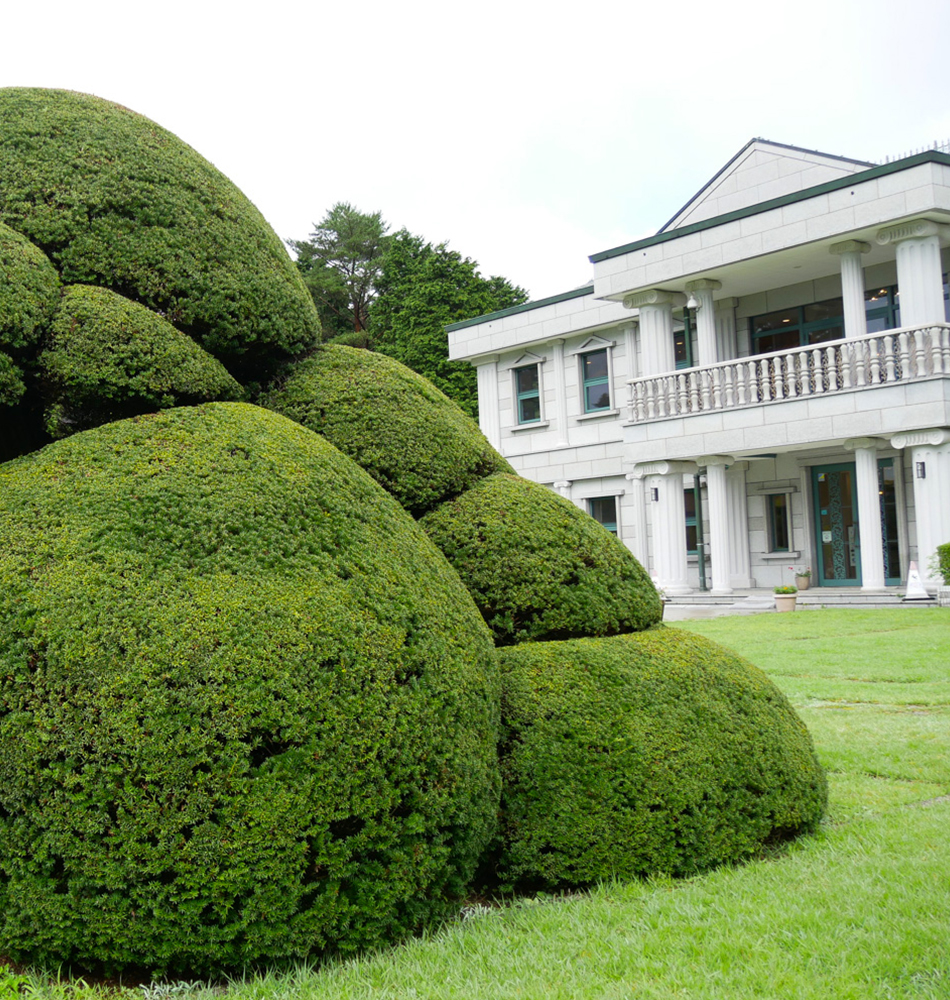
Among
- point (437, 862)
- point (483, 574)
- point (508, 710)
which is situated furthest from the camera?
point (483, 574)

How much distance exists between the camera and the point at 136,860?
3441 millimetres

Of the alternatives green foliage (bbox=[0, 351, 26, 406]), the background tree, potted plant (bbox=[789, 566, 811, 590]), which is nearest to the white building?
potted plant (bbox=[789, 566, 811, 590])

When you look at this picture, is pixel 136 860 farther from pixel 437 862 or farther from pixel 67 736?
pixel 437 862

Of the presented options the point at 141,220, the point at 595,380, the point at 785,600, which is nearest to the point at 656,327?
the point at 595,380

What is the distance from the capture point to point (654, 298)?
23500 millimetres

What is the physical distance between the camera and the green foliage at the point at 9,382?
171 inches

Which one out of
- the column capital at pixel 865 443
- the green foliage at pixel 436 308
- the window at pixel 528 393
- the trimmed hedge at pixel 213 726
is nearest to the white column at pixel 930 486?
the column capital at pixel 865 443

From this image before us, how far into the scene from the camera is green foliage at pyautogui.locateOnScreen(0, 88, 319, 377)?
4.82 meters

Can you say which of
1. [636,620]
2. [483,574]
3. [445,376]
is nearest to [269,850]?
[483,574]

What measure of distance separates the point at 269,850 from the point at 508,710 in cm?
154

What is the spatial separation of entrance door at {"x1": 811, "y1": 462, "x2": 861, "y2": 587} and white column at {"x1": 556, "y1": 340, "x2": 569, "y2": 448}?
726 cm

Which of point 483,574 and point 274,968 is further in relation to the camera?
point 483,574

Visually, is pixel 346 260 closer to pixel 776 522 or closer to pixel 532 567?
pixel 776 522

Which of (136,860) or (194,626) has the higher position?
(194,626)
